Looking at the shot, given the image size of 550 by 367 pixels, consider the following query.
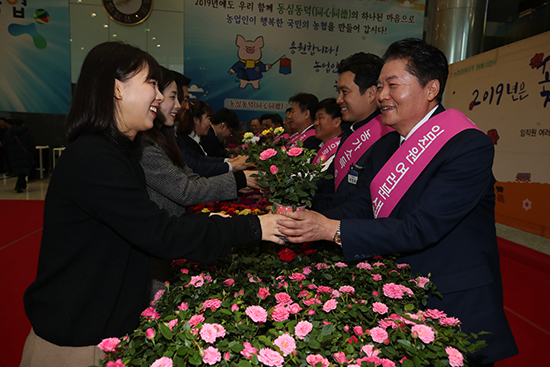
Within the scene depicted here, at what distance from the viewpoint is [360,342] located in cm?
83

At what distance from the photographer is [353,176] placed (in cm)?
184

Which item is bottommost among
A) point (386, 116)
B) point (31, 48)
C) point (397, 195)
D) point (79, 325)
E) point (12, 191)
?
point (12, 191)

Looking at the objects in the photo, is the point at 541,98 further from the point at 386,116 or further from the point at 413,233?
the point at 413,233

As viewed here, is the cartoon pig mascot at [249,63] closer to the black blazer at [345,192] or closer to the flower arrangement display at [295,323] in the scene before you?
the black blazer at [345,192]

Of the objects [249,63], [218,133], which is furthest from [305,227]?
[249,63]

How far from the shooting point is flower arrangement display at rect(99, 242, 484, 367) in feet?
2.46

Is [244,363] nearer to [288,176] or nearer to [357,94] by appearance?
[288,176]

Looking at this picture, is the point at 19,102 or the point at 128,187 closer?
the point at 128,187

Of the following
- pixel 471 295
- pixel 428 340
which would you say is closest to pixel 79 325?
pixel 428 340

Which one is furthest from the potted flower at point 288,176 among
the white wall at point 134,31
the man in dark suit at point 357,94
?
the white wall at point 134,31

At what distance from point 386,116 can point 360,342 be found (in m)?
0.86

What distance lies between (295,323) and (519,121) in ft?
15.8

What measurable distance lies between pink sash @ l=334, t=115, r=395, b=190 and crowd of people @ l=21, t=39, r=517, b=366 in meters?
0.23

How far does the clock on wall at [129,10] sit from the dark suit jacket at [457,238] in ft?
21.6
